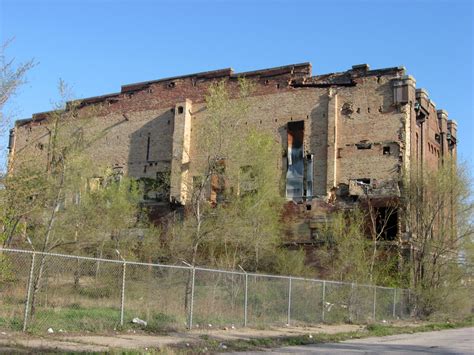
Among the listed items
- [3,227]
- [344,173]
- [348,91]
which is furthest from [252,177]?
[3,227]

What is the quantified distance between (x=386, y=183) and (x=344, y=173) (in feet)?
9.11

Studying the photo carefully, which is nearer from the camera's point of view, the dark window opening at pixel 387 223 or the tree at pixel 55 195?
the tree at pixel 55 195

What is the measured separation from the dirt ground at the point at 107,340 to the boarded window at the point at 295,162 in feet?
64.4

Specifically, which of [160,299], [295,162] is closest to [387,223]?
[295,162]

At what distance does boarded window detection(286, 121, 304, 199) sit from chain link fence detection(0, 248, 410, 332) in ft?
38.0

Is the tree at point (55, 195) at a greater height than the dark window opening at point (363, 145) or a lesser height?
lesser

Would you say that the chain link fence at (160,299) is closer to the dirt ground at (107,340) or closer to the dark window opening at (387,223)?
the dirt ground at (107,340)

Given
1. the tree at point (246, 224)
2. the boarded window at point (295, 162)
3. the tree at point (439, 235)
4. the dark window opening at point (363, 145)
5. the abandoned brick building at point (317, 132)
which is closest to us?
the tree at point (246, 224)

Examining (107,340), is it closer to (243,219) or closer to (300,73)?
(243,219)

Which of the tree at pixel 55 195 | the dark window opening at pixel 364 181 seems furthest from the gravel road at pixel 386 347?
the dark window opening at pixel 364 181

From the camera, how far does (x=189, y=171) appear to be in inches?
1471

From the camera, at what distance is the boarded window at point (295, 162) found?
35.6 metres

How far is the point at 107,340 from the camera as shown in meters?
12.1

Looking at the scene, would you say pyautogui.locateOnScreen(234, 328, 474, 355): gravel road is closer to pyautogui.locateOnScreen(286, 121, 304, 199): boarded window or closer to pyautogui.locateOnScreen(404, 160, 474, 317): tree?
pyautogui.locateOnScreen(404, 160, 474, 317): tree
